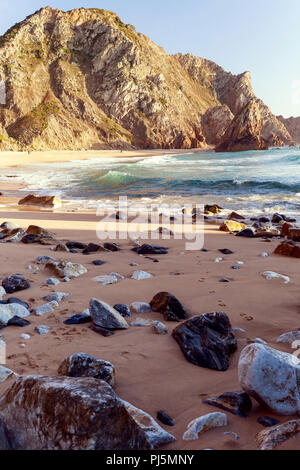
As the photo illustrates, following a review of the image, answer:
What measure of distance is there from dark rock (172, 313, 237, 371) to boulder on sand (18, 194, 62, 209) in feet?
28.2

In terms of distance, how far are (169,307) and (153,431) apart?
136cm

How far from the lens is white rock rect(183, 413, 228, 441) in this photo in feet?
4.74

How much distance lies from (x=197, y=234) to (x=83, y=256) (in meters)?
2.72

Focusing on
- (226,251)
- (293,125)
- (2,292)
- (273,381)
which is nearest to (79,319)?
(2,292)

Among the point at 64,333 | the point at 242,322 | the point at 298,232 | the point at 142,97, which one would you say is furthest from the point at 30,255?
the point at 142,97

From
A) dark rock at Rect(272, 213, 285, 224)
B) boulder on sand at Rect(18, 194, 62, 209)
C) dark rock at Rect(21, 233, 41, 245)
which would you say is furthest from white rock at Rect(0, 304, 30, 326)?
boulder on sand at Rect(18, 194, 62, 209)

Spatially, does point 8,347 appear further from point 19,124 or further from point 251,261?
point 19,124

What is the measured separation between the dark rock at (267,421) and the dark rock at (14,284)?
2.40 meters

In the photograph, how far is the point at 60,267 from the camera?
375 cm

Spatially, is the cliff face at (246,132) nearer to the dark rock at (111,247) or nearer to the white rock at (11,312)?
the dark rock at (111,247)

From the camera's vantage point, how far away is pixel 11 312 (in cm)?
257

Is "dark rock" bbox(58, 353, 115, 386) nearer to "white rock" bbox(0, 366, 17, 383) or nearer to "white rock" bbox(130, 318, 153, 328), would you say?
"white rock" bbox(0, 366, 17, 383)
